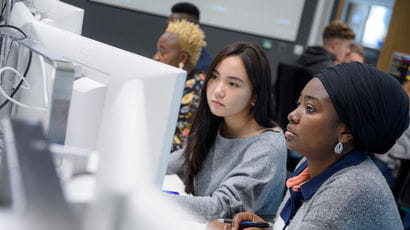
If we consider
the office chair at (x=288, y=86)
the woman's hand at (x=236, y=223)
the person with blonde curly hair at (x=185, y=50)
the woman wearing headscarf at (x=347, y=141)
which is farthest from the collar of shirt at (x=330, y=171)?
the office chair at (x=288, y=86)

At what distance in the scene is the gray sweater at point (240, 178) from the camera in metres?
1.51

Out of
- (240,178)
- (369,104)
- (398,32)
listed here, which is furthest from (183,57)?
(398,32)

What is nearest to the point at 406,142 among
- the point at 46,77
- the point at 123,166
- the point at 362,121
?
the point at 362,121

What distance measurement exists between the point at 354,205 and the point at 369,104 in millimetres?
253

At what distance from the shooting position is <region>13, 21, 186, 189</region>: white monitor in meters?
0.46

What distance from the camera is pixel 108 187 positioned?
412 mm

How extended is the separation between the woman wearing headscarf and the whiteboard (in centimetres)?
341

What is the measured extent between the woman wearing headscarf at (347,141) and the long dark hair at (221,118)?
1.48 feet

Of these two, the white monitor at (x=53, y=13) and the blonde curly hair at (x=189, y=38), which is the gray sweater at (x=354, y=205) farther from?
the blonde curly hair at (x=189, y=38)

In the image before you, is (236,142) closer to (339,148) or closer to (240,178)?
(240,178)

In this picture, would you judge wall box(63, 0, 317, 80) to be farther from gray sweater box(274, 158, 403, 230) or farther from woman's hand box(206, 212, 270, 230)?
gray sweater box(274, 158, 403, 230)

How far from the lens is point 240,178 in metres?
1.57

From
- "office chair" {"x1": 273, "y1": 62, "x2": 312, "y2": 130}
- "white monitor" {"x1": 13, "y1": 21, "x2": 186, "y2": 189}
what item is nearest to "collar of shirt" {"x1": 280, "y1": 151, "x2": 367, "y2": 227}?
"white monitor" {"x1": 13, "y1": 21, "x2": 186, "y2": 189}

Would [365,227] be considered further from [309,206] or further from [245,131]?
[245,131]
